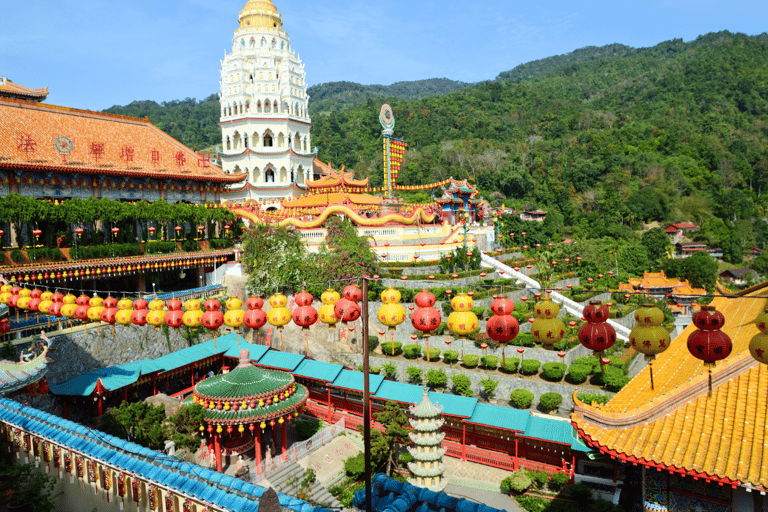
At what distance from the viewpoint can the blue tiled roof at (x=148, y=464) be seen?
5973 millimetres

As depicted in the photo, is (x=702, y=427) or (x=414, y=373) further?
(x=414, y=373)

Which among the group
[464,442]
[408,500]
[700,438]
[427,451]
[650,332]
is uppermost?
[650,332]

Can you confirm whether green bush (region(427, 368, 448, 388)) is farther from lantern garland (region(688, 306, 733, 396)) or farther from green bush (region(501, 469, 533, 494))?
A: lantern garland (region(688, 306, 733, 396))

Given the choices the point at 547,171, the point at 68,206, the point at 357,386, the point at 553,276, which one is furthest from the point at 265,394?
the point at 547,171

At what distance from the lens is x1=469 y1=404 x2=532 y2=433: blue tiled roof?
15609 mm

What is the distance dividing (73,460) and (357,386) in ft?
37.0

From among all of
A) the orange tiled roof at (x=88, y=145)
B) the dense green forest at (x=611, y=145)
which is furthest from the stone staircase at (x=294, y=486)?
the dense green forest at (x=611, y=145)

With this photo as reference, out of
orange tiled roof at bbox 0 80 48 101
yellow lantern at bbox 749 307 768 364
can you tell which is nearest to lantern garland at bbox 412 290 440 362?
yellow lantern at bbox 749 307 768 364

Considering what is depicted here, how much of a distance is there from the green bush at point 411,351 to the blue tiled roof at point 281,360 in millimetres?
4751

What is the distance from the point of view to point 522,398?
18297mm

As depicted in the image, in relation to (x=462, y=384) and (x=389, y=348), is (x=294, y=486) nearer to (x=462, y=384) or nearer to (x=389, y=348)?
(x=462, y=384)

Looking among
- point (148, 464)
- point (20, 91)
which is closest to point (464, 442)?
point (148, 464)

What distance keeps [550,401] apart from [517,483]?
4.28m

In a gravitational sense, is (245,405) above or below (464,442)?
above
